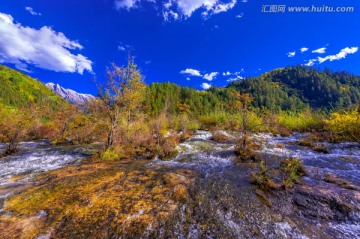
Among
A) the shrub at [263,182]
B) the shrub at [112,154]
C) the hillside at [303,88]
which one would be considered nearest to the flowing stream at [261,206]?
the shrub at [263,182]

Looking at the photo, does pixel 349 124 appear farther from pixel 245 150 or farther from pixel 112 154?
pixel 112 154

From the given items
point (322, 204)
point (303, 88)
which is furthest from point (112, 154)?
point (303, 88)

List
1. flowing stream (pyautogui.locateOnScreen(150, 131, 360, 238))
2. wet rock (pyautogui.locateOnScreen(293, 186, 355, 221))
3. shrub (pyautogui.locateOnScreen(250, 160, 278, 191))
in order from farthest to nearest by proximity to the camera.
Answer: shrub (pyautogui.locateOnScreen(250, 160, 278, 191)), wet rock (pyautogui.locateOnScreen(293, 186, 355, 221)), flowing stream (pyautogui.locateOnScreen(150, 131, 360, 238))

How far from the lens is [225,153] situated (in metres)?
11.9

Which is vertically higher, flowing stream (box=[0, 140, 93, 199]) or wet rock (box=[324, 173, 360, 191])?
wet rock (box=[324, 173, 360, 191])

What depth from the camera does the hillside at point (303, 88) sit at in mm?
100438

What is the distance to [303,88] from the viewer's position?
136000 mm

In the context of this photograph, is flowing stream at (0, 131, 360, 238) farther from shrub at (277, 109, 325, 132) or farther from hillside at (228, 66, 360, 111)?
hillside at (228, 66, 360, 111)

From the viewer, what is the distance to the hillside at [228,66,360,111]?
330 feet

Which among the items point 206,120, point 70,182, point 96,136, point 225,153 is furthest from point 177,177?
point 206,120

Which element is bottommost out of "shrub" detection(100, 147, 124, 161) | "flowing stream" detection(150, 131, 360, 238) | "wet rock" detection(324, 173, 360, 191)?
"flowing stream" detection(150, 131, 360, 238)

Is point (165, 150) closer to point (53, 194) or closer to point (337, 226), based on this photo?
point (53, 194)

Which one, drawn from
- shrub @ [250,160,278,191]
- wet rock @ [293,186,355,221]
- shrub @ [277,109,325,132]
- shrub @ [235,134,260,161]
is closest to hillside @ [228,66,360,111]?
shrub @ [277,109,325,132]

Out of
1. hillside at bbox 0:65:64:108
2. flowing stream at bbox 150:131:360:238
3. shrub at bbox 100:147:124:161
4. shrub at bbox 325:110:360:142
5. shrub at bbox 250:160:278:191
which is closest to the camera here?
flowing stream at bbox 150:131:360:238
